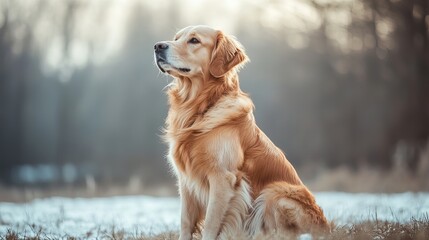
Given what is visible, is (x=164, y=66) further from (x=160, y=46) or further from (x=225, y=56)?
(x=225, y=56)

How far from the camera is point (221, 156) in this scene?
479 cm

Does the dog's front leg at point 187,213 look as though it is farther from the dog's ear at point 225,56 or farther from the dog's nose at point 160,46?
the dog's nose at point 160,46

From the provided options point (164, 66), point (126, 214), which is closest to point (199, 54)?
point (164, 66)

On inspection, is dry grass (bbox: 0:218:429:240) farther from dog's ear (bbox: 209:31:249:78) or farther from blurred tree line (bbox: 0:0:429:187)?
blurred tree line (bbox: 0:0:429:187)

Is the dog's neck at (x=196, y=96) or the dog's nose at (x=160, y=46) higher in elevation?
the dog's nose at (x=160, y=46)

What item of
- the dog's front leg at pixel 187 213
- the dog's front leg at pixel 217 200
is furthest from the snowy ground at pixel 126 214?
the dog's front leg at pixel 217 200

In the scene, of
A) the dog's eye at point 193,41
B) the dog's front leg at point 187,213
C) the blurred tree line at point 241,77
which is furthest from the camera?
the blurred tree line at point 241,77

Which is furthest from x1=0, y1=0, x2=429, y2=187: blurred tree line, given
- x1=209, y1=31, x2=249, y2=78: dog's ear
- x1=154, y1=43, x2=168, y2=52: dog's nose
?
x1=154, y1=43, x2=168, y2=52: dog's nose

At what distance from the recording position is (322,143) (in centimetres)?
2409

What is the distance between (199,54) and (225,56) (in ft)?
0.85

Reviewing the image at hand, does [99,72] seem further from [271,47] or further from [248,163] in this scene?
[248,163]

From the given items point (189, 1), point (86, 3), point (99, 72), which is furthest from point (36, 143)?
point (189, 1)

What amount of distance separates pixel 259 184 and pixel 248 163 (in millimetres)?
232

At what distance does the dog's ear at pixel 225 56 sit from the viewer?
207 inches
